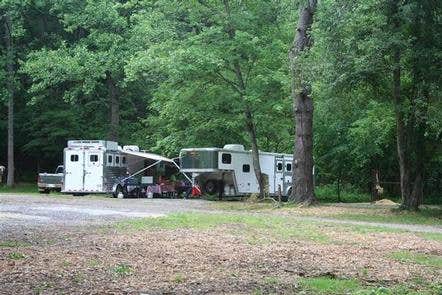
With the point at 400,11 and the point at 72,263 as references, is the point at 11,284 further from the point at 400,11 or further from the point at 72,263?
the point at 400,11

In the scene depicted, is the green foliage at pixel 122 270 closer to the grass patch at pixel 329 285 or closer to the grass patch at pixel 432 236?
the grass patch at pixel 329 285

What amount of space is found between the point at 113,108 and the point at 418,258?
103 feet

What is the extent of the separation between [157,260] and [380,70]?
1111cm

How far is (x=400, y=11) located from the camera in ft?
54.8

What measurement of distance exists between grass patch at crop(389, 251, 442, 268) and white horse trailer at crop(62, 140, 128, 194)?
69.0ft

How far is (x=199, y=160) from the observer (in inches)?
1120

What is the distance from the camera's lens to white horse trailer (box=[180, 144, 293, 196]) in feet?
92.8

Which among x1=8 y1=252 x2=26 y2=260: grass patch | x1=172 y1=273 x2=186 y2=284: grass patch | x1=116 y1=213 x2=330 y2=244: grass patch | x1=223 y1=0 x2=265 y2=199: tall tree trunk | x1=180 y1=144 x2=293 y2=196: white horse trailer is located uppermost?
x1=223 y1=0 x2=265 y2=199: tall tree trunk

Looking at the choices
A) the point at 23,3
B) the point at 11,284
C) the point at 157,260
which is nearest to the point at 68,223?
the point at 157,260

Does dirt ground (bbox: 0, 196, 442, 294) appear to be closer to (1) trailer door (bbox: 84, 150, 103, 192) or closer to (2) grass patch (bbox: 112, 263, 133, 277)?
(2) grass patch (bbox: 112, 263, 133, 277)

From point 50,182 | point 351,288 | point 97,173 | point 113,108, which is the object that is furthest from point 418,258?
point 113,108

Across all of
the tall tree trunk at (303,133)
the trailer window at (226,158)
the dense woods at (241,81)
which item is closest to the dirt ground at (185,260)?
the dense woods at (241,81)

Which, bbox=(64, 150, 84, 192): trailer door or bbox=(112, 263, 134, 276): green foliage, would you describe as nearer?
bbox=(112, 263, 134, 276): green foliage

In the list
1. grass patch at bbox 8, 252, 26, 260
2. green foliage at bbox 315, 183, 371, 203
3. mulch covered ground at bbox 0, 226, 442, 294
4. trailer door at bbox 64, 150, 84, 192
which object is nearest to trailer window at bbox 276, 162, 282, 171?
green foliage at bbox 315, 183, 371, 203
